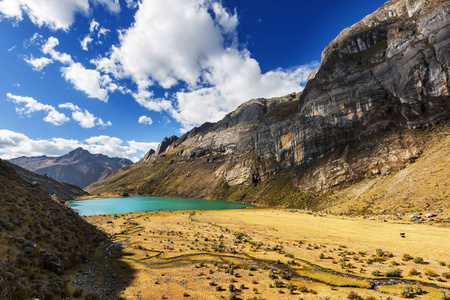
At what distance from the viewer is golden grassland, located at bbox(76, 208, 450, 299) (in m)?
20.1

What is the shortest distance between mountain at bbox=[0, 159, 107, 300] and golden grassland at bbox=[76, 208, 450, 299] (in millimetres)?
6494

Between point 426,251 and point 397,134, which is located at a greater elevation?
point 397,134

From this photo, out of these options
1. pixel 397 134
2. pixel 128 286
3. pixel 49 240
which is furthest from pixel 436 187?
pixel 49 240

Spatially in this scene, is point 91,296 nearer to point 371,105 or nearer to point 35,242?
point 35,242

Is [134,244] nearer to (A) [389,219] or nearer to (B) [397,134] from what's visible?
Result: (A) [389,219]

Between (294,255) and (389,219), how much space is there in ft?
156

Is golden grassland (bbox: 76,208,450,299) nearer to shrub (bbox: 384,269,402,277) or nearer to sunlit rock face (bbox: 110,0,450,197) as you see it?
shrub (bbox: 384,269,402,277)

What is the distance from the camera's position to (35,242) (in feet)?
79.9

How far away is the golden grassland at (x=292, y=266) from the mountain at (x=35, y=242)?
6.49 meters

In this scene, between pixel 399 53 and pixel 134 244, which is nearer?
pixel 134 244

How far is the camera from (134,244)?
40.0 metres

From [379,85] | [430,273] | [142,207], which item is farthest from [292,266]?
[379,85]

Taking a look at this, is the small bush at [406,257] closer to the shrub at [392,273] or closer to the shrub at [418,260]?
the shrub at [418,260]

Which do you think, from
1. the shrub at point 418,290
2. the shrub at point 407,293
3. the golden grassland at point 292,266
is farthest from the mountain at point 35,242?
the shrub at point 418,290
